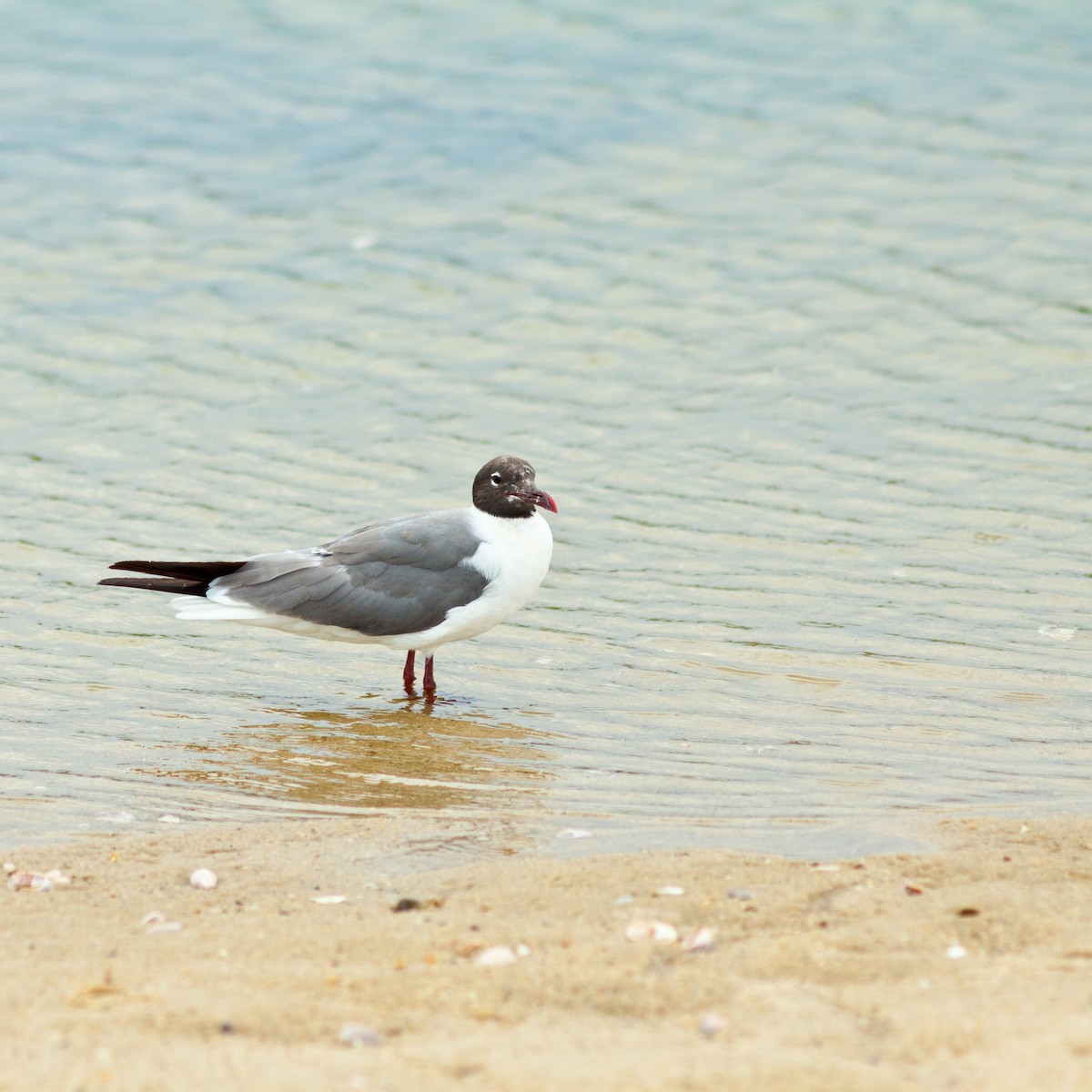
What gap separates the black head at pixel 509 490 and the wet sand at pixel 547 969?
2623 mm

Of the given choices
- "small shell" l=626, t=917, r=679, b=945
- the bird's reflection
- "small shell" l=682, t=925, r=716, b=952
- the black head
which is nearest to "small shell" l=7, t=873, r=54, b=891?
the bird's reflection

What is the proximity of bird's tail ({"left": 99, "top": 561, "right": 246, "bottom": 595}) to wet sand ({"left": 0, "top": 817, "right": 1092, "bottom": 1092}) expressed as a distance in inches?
93.0

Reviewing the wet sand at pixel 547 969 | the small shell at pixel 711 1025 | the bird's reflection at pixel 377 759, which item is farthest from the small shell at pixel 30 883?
the small shell at pixel 711 1025

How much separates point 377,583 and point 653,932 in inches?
148

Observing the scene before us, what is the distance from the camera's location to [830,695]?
815 centimetres

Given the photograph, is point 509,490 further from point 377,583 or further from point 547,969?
point 547,969

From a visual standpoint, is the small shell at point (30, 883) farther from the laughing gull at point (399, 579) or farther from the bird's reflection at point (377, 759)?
the laughing gull at point (399, 579)

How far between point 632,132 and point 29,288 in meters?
6.49

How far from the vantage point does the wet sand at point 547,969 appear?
3.97 meters

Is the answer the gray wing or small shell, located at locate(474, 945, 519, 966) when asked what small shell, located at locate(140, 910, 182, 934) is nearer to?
small shell, located at locate(474, 945, 519, 966)

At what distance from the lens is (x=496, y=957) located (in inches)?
185

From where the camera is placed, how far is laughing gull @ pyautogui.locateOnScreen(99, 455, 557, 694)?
27.2 ft

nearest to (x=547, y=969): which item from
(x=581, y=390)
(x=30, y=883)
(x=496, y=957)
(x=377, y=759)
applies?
(x=496, y=957)

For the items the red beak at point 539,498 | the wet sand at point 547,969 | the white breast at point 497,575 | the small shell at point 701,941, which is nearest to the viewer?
the wet sand at point 547,969
